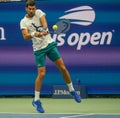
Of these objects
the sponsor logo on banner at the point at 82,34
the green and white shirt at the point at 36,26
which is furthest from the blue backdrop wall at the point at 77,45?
the green and white shirt at the point at 36,26

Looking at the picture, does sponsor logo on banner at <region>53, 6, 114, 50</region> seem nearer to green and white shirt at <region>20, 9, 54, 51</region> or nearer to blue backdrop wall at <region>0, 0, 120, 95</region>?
blue backdrop wall at <region>0, 0, 120, 95</region>

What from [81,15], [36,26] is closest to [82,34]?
[81,15]

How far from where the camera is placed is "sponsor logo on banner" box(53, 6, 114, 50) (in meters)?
9.96

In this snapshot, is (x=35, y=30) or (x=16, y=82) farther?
(x=16, y=82)

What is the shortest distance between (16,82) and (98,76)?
1572 mm

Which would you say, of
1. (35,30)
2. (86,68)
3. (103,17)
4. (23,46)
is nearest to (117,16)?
(103,17)

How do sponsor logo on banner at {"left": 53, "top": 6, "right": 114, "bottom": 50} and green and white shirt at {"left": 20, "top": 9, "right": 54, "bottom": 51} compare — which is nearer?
green and white shirt at {"left": 20, "top": 9, "right": 54, "bottom": 51}

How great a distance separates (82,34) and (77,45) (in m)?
0.23

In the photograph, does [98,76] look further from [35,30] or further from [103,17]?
[35,30]

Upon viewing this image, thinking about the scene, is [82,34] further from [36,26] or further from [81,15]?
[36,26]

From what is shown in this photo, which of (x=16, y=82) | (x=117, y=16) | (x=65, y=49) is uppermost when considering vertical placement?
(x=117, y=16)

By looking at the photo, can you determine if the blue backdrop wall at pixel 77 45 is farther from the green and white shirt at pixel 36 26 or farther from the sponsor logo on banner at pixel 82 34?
the green and white shirt at pixel 36 26

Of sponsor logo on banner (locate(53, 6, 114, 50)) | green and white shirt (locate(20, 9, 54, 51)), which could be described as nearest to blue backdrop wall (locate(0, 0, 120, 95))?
sponsor logo on banner (locate(53, 6, 114, 50))

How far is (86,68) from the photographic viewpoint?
10.0m
